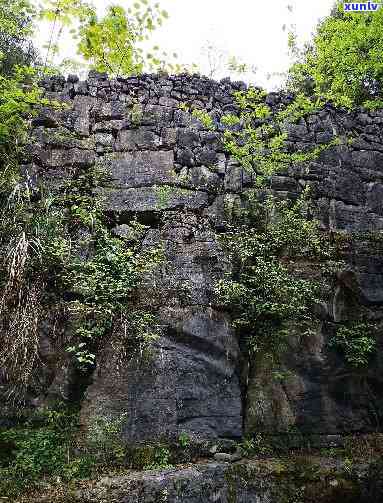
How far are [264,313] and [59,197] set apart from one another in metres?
2.69

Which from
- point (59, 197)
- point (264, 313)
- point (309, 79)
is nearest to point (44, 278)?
point (59, 197)

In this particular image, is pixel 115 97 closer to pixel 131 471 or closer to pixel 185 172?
pixel 185 172

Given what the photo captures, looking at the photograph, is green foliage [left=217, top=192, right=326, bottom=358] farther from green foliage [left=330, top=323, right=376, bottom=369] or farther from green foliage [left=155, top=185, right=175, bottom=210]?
green foliage [left=155, top=185, right=175, bottom=210]

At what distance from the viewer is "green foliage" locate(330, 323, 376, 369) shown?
14.4 ft

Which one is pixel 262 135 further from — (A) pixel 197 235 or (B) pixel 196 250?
(B) pixel 196 250

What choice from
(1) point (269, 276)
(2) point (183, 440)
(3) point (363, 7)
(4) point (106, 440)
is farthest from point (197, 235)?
(3) point (363, 7)

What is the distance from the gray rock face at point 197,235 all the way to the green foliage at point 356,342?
0.10m

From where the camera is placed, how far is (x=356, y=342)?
4.49 metres

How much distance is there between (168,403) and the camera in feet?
12.6

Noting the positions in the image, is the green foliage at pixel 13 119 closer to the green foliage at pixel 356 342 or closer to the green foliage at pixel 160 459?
the green foliage at pixel 160 459

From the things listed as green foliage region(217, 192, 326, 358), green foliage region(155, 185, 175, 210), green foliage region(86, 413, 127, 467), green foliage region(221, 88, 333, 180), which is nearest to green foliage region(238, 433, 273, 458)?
green foliage region(217, 192, 326, 358)

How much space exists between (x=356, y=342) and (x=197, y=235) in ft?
6.81

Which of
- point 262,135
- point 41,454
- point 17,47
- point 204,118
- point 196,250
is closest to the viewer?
point 41,454

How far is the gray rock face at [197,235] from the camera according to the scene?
394 centimetres
